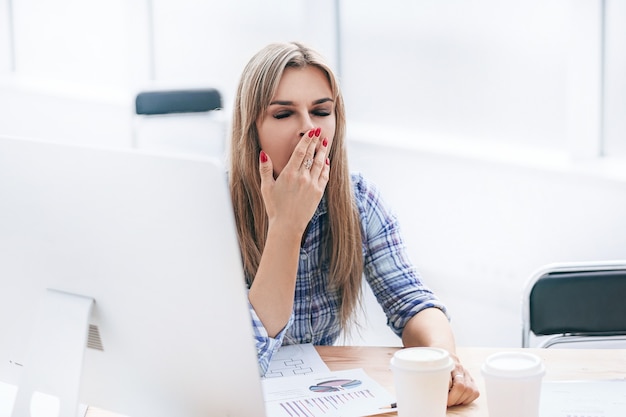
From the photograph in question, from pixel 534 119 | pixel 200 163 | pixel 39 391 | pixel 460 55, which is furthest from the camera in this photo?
pixel 460 55

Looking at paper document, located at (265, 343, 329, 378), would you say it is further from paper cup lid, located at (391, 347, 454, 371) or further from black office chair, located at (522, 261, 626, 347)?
black office chair, located at (522, 261, 626, 347)

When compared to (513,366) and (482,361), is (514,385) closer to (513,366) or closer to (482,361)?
(513,366)

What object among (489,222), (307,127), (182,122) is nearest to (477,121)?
(489,222)

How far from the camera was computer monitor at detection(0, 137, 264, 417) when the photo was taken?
2.78 feet

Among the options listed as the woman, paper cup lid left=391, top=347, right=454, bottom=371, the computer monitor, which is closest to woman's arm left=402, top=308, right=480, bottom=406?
the woman

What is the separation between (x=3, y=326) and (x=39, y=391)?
0.37ft

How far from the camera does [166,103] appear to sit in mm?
3117

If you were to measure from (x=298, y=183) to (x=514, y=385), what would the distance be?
1.94ft

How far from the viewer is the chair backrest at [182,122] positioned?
310 cm

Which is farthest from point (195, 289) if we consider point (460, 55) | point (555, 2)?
point (460, 55)

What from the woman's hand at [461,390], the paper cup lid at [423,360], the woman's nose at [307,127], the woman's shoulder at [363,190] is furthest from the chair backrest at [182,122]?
the paper cup lid at [423,360]

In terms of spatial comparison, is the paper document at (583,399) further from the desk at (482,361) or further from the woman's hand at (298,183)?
the woman's hand at (298,183)

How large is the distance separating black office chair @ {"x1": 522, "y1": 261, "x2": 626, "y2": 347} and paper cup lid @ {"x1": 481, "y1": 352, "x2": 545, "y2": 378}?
73 cm

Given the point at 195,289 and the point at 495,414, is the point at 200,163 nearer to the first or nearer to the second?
the point at 195,289
